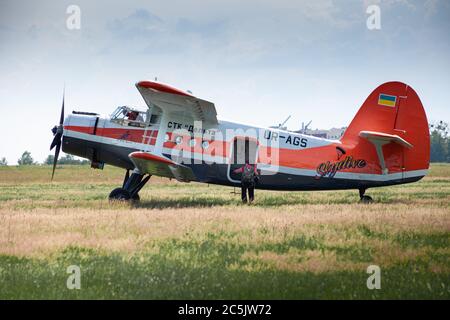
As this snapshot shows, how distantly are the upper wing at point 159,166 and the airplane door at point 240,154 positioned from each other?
1237 mm

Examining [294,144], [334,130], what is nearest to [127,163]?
[294,144]

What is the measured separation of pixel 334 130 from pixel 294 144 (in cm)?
8177

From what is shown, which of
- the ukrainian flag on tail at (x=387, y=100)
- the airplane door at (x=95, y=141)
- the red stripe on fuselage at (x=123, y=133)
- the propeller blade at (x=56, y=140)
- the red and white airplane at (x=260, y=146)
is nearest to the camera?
the red and white airplane at (x=260, y=146)

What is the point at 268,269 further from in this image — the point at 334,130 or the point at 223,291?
the point at 334,130

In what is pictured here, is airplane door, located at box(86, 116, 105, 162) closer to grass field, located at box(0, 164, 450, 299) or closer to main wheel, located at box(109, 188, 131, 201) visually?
main wheel, located at box(109, 188, 131, 201)

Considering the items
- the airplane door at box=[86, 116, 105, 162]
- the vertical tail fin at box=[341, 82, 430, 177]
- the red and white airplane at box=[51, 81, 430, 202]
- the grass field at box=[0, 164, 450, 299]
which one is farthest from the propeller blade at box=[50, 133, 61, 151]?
the vertical tail fin at box=[341, 82, 430, 177]

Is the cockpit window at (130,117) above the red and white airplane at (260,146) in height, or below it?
above

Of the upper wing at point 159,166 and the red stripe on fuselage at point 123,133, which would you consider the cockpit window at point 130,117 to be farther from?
the upper wing at point 159,166

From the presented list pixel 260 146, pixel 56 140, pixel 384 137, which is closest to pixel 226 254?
pixel 260 146

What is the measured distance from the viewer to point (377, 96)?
1688cm

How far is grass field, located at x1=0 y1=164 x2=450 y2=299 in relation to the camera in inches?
253

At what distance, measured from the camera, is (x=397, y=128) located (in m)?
16.5

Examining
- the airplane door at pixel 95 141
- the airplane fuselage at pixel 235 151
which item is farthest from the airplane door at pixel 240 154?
the airplane door at pixel 95 141

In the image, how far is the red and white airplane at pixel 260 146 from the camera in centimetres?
1606
